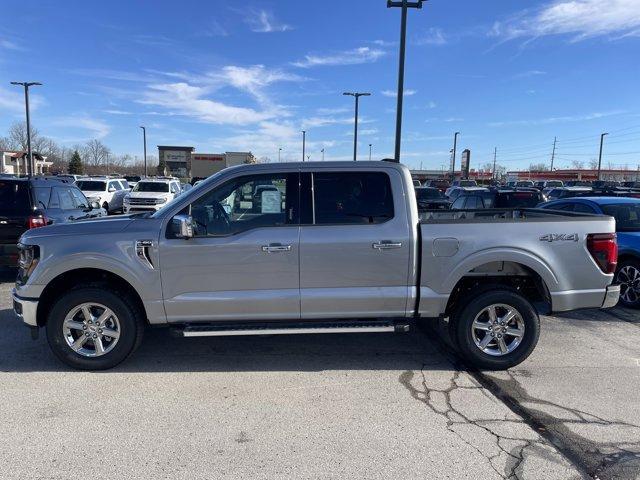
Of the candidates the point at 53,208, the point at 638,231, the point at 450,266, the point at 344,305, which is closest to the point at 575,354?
the point at 450,266

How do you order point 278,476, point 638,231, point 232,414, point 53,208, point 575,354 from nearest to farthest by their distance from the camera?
point 278,476 < point 232,414 < point 575,354 < point 638,231 < point 53,208

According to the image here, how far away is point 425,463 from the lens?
309 centimetres

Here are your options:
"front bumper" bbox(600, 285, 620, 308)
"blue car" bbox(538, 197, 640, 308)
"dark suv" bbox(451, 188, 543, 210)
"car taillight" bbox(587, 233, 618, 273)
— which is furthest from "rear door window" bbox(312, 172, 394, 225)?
"dark suv" bbox(451, 188, 543, 210)

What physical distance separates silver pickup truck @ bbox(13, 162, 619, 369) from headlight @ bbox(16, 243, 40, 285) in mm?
17

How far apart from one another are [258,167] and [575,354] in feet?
12.8

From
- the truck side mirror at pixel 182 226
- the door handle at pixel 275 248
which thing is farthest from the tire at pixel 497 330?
the truck side mirror at pixel 182 226

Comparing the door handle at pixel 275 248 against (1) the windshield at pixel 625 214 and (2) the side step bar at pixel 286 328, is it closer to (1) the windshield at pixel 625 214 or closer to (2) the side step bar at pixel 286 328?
(2) the side step bar at pixel 286 328

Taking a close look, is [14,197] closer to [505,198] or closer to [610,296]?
[610,296]

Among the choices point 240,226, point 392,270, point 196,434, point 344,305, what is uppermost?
point 240,226

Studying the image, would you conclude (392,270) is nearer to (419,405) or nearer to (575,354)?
(419,405)

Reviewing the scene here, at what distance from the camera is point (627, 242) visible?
277 inches

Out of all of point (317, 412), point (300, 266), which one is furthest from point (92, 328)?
point (317, 412)

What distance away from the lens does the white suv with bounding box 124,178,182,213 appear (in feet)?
66.1

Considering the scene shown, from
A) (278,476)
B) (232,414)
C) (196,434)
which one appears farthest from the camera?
(232,414)
